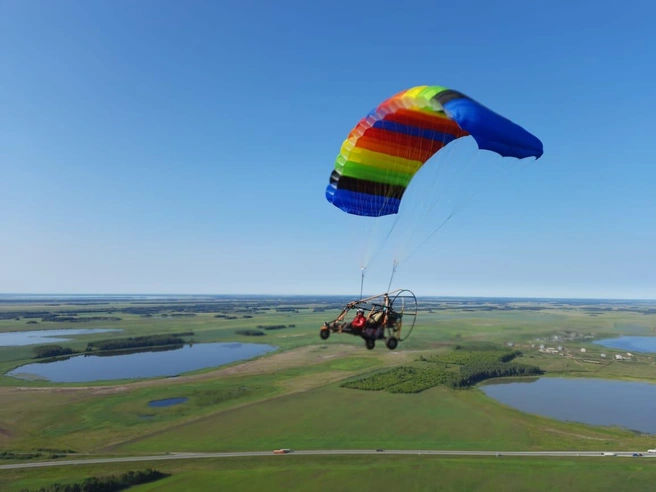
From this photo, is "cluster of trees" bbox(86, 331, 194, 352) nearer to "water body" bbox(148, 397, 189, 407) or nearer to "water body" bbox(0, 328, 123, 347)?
"water body" bbox(0, 328, 123, 347)

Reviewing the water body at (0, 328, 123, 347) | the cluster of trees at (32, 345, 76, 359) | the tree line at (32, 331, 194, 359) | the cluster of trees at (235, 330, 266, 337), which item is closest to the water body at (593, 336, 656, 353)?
the cluster of trees at (235, 330, 266, 337)

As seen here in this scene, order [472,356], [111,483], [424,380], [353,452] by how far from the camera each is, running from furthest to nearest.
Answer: [472,356] < [424,380] < [353,452] < [111,483]

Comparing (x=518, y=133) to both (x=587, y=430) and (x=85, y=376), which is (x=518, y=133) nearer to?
(x=587, y=430)

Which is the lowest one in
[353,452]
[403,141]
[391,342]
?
[353,452]

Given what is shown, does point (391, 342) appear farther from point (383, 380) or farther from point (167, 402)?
point (383, 380)

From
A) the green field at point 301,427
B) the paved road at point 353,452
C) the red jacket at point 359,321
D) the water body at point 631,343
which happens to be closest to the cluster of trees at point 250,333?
the green field at point 301,427

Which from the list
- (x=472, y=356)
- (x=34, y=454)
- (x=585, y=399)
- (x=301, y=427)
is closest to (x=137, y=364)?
(x=34, y=454)

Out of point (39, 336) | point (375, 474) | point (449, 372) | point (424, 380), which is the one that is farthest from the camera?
point (39, 336)
